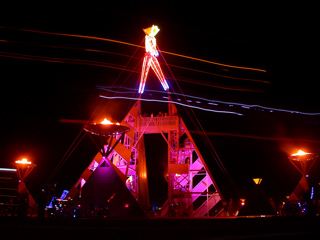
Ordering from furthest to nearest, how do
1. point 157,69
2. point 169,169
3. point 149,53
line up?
point 157,69 < point 149,53 < point 169,169

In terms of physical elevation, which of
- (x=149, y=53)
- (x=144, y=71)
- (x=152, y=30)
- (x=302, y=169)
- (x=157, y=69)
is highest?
(x=152, y=30)

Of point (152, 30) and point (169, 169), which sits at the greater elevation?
point (152, 30)

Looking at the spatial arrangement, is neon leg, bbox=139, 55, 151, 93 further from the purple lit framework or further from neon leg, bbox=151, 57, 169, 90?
the purple lit framework

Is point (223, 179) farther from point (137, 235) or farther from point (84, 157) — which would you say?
point (137, 235)

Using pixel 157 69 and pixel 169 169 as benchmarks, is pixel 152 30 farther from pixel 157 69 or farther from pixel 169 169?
pixel 169 169

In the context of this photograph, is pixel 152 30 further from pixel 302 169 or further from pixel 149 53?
pixel 302 169

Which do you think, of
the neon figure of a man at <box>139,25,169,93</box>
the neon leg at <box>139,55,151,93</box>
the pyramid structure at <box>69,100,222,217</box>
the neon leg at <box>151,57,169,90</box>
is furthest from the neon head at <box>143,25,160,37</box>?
the pyramid structure at <box>69,100,222,217</box>

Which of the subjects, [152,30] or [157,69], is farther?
[157,69]

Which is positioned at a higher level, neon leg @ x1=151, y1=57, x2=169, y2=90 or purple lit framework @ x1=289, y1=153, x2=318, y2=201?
neon leg @ x1=151, y1=57, x2=169, y2=90

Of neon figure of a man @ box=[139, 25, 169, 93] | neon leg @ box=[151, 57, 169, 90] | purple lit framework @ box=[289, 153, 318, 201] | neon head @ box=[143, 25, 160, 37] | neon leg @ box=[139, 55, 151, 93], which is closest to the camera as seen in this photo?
purple lit framework @ box=[289, 153, 318, 201]

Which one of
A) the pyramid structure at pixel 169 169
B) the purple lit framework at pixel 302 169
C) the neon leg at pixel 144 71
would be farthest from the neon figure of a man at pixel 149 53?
the purple lit framework at pixel 302 169

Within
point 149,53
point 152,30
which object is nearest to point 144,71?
point 149,53

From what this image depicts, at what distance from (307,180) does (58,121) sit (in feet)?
73.2

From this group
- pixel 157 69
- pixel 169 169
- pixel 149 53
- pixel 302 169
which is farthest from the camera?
pixel 157 69
